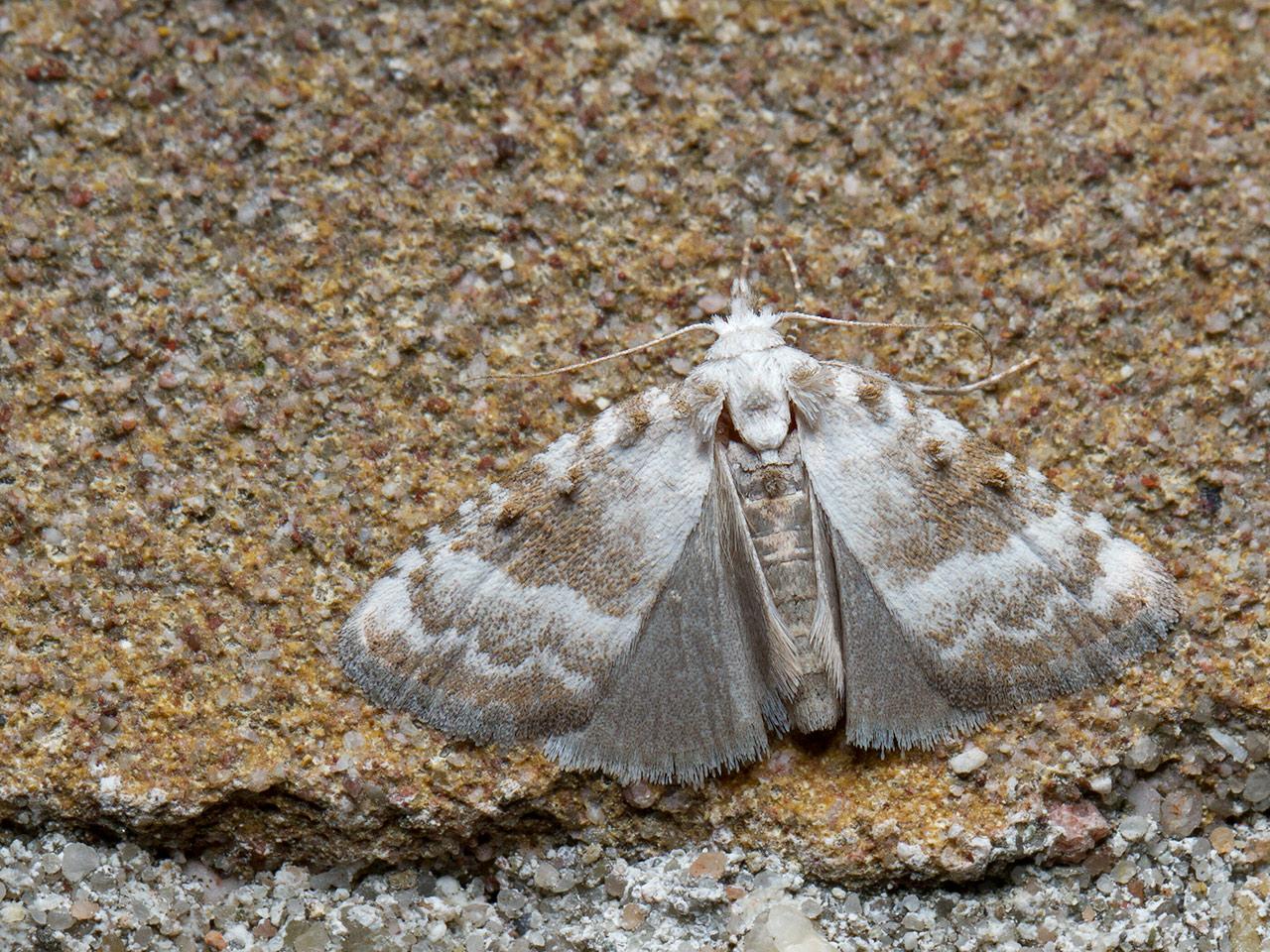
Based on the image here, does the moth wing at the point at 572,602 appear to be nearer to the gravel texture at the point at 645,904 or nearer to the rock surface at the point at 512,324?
the rock surface at the point at 512,324

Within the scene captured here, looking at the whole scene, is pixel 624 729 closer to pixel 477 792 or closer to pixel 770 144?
pixel 477 792

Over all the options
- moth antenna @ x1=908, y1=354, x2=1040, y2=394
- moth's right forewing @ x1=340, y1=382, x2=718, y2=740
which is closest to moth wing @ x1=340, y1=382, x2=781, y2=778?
moth's right forewing @ x1=340, y1=382, x2=718, y2=740

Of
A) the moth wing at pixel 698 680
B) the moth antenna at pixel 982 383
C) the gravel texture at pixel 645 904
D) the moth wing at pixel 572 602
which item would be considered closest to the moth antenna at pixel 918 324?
the moth antenna at pixel 982 383

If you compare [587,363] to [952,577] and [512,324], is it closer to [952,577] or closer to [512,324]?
[512,324]

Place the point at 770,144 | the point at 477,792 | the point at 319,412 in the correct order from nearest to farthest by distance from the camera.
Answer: the point at 477,792 < the point at 319,412 < the point at 770,144

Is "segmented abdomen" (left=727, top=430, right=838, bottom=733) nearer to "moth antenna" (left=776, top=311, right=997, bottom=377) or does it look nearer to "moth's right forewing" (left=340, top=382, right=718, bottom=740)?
"moth's right forewing" (left=340, top=382, right=718, bottom=740)

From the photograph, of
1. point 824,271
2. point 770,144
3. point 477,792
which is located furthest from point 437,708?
point 770,144

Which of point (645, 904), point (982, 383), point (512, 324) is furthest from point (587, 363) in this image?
point (645, 904)
